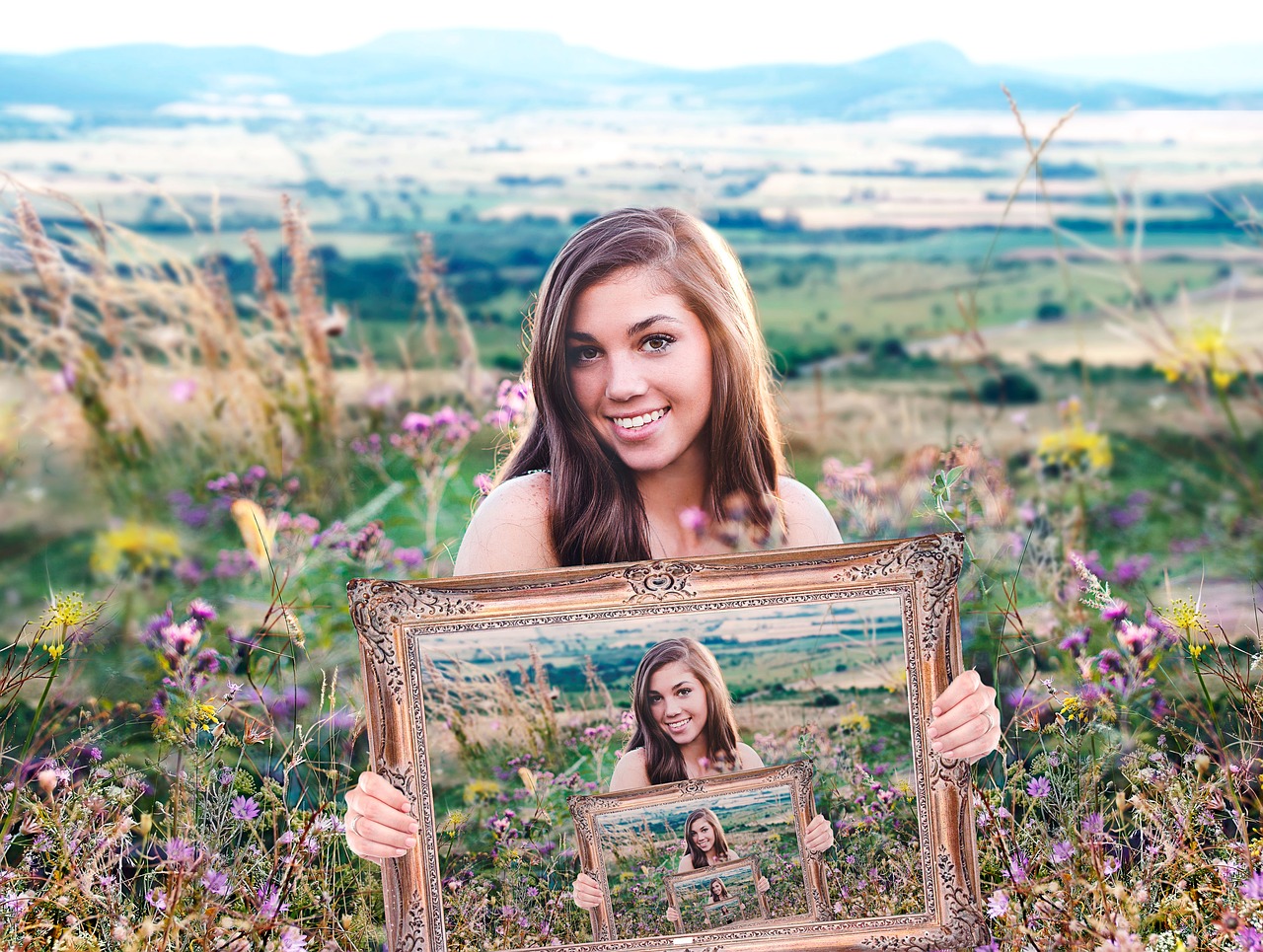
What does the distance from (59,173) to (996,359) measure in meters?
3.22

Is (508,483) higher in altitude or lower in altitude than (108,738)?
higher

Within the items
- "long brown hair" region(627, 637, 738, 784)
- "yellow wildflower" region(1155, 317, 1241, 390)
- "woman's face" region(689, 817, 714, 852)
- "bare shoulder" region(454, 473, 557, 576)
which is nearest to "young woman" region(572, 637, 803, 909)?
"long brown hair" region(627, 637, 738, 784)

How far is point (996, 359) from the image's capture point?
11.5 feet

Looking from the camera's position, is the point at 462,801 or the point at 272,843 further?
the point at 272,843

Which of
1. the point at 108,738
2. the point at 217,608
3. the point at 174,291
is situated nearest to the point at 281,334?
the point at 174,291

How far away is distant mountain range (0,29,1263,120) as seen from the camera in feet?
12.1

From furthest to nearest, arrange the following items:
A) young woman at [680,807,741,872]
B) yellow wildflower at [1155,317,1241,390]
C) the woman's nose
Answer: yellow wildflower at [1155,317,1241,390]
the woman's nose
young woman at [680,807,741,872]

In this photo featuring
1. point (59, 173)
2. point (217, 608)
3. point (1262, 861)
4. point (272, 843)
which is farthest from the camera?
point (59, 173)

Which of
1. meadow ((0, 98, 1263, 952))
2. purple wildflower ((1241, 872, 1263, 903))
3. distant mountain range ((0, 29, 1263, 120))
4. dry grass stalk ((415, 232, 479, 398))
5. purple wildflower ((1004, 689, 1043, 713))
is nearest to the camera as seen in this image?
purple wildflower ((1241, 872, 1263, 903))

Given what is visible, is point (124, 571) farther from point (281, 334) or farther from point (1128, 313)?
point (1128, 313)

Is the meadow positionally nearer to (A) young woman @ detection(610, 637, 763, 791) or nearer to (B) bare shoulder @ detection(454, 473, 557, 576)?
(B) bare shoulder @ detection(454, 473, 557, 576)

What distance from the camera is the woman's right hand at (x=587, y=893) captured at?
220 cm

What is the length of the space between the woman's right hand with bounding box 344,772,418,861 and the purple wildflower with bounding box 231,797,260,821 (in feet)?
1.34

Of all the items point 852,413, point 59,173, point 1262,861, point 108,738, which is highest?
point 59,173
